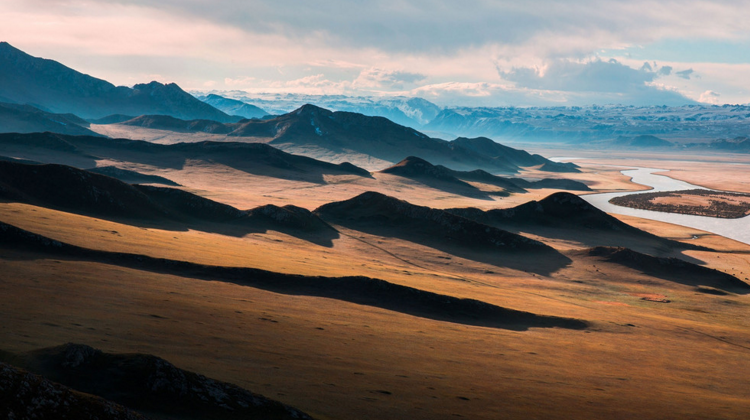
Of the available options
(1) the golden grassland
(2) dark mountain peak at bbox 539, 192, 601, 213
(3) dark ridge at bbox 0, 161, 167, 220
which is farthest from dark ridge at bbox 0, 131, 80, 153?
(2) dark mountain peak at bbox 539, 192, 601, 213

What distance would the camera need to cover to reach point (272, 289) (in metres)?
37.8

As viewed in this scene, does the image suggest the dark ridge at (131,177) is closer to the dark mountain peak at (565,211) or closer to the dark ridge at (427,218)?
the dark ridge at (427,218)

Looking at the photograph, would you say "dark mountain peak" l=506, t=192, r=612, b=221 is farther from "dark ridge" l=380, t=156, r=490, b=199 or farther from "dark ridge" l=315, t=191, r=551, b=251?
"dark ridge" l=380, t=156, r=490, b=199

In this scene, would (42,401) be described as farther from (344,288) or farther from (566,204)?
(566,204)

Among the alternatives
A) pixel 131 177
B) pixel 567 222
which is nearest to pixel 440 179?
pixel 567 222

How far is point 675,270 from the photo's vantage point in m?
70.5

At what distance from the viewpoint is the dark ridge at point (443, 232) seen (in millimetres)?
75312

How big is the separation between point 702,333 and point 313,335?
3488 centimetres

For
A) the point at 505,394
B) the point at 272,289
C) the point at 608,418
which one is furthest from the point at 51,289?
the point at 608,418

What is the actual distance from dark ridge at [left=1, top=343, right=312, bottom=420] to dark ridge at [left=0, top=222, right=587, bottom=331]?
20750 mm

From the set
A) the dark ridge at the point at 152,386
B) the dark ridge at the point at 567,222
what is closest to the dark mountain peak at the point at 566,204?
the dark ridge at the point at 567,222

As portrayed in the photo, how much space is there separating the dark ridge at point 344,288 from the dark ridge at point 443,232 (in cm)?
3008

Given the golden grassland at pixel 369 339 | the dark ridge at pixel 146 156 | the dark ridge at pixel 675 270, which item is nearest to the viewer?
the golden grassland at pixel 369 339

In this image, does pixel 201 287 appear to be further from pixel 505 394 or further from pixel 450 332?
pixel 505 394
